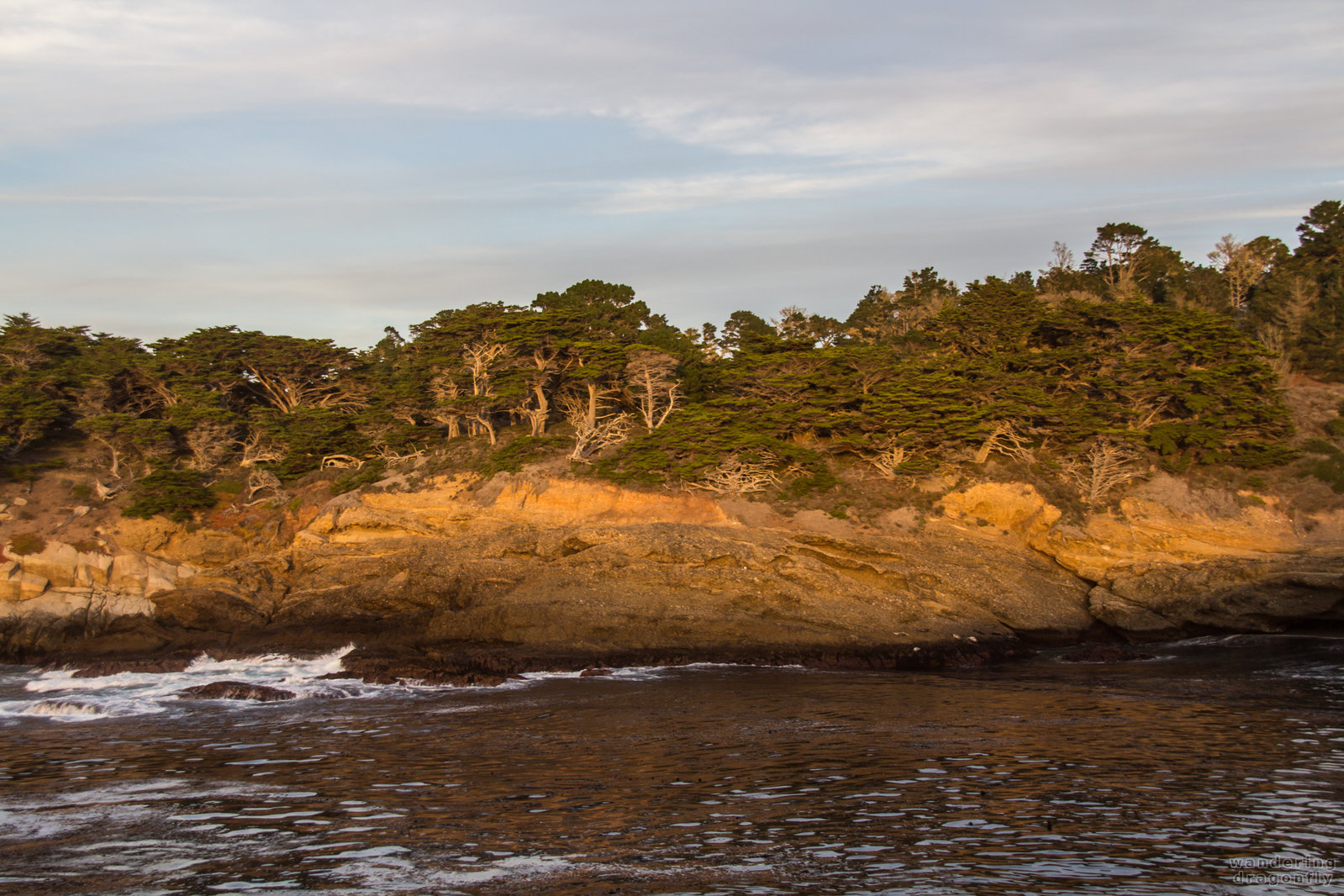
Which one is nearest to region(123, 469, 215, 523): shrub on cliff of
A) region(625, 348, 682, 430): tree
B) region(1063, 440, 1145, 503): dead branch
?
region(625, 348, 682, 430): tree

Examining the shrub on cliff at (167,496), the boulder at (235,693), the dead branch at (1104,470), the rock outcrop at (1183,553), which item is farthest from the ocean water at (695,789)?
the shrub on cliff at (167,496)

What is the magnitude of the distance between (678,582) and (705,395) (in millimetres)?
14897

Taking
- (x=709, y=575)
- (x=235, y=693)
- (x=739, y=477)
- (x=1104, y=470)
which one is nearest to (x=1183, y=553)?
(x=1104, y=470)

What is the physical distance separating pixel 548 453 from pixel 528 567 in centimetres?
646

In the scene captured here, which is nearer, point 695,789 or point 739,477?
point 695,789

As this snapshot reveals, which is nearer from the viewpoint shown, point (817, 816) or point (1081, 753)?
point (817, 816)

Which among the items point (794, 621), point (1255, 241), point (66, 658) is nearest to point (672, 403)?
point (794, 621)

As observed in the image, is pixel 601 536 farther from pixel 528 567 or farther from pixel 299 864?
pixel 299 864

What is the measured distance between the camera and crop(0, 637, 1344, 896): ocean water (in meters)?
8.05

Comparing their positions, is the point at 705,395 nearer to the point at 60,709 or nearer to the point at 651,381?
the point at 651,381

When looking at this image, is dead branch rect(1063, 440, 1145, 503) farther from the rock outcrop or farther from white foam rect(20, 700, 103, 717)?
white foam rect(20, 700, 103, 717)

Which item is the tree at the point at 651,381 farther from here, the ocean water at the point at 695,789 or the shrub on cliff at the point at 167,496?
the shrub on cliff at the point at 167,496

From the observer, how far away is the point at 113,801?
11086 millimetres

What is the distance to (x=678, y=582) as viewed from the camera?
26609 millimetres
